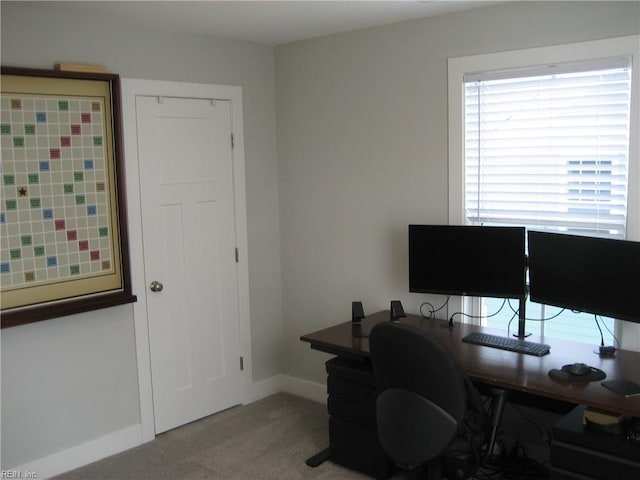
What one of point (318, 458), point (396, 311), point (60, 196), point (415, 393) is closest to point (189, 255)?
Result: point (60, 196)

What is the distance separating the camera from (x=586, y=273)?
2.82 metres

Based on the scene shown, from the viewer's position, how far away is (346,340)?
336 centimetres

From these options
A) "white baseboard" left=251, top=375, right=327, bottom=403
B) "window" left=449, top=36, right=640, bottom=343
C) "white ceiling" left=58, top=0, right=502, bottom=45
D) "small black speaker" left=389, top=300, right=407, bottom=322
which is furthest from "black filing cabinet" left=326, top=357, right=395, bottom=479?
"white ceiling" left=58, top=0, right=502, bottom=45

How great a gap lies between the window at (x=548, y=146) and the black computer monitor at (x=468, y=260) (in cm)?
21

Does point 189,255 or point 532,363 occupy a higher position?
point 189,255

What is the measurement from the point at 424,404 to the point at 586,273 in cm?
A: 96

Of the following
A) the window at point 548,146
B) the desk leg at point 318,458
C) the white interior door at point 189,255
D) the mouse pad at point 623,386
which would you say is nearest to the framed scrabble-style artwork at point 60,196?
the white interior door at point 189,255

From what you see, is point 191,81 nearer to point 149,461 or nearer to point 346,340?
point 346,340

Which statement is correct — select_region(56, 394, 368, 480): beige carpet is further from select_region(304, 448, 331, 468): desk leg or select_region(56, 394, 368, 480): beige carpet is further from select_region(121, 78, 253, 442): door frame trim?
select_region(121, 78, 253, 442): door frame trim

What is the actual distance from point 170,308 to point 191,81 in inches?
55.8

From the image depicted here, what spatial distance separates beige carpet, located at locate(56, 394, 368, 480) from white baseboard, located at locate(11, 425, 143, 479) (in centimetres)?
4

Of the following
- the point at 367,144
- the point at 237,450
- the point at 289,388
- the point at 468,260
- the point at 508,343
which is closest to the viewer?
the point at 508,343

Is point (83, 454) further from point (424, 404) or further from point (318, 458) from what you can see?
point (424, 404)

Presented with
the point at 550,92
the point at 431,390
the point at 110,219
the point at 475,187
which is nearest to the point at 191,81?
the point at 110,219
